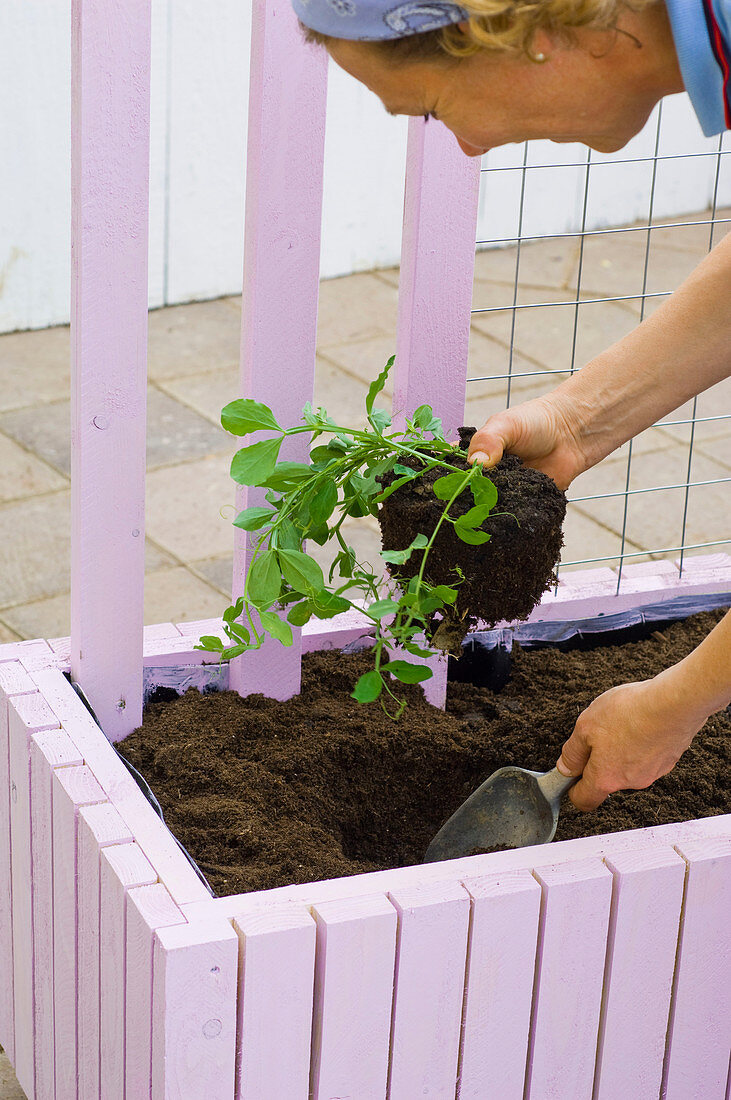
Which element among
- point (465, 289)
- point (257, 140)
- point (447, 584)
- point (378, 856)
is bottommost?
point (378, 856)

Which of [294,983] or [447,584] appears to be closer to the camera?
[294,983]

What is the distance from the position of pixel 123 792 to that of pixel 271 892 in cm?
22

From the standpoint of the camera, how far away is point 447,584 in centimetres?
133

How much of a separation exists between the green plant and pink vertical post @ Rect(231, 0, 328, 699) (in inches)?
3.2

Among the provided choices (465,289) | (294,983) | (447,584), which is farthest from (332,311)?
(294,983)

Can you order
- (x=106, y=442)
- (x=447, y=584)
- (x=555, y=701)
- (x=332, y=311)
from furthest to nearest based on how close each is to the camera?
1. (x=332, y=311)
2. (x=555, y=701)
3. (x=106, y=442)
4. (x=447, y=584)

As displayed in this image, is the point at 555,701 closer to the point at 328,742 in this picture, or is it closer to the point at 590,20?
the point at 328,742

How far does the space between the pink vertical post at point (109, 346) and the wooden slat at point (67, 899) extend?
0.67ft

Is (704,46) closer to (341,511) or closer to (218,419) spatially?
(341,511)

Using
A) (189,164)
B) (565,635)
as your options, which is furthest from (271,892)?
(189,164)

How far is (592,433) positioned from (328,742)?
18.0 inches

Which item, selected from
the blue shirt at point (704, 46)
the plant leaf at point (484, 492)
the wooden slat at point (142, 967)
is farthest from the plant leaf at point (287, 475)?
the blue shirt at point (704, 46)

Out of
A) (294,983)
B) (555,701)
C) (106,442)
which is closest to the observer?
(294,983)

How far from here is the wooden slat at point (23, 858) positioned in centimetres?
144
